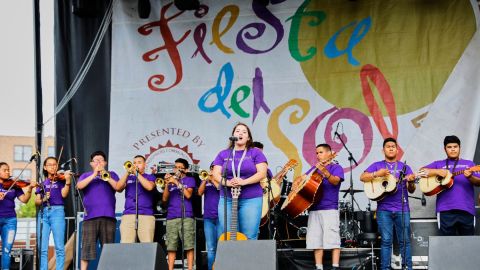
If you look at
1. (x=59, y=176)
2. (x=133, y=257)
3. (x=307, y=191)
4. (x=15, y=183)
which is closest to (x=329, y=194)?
(x=307, y=191)

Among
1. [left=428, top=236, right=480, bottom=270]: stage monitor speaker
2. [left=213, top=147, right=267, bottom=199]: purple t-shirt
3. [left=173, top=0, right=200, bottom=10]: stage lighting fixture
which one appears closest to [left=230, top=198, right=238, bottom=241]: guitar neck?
[left=213, top=147, right=267, bottom=199]: purple t-shirt

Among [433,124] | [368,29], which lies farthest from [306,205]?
[368,29]

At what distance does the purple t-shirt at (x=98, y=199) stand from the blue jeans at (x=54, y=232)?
46 cm

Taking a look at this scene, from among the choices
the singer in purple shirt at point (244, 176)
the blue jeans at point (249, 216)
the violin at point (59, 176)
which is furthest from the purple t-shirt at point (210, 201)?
the blue jeans at point (249, 216)

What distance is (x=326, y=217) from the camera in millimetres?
8820

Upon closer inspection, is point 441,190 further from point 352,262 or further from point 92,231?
point 92,231

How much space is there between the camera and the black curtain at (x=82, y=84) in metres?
11.7

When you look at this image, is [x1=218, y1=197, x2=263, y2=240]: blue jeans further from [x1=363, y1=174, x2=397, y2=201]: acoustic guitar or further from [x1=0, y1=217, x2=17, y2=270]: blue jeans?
[x1=0, y1=217, x2=17, y2=270]: blue jeans

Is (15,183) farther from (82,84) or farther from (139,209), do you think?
(82,84)

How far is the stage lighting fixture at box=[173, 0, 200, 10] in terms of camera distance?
11402 mm

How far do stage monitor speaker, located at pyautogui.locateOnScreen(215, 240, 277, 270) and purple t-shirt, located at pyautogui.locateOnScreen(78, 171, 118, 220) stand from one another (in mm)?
3736

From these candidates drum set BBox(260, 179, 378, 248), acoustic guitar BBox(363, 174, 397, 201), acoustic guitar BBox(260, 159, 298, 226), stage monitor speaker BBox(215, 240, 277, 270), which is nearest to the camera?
stage monitor speaker BBox(215, 240, 277, 270)

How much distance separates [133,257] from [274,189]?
3.88 meters

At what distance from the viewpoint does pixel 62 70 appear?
38.9 feet
